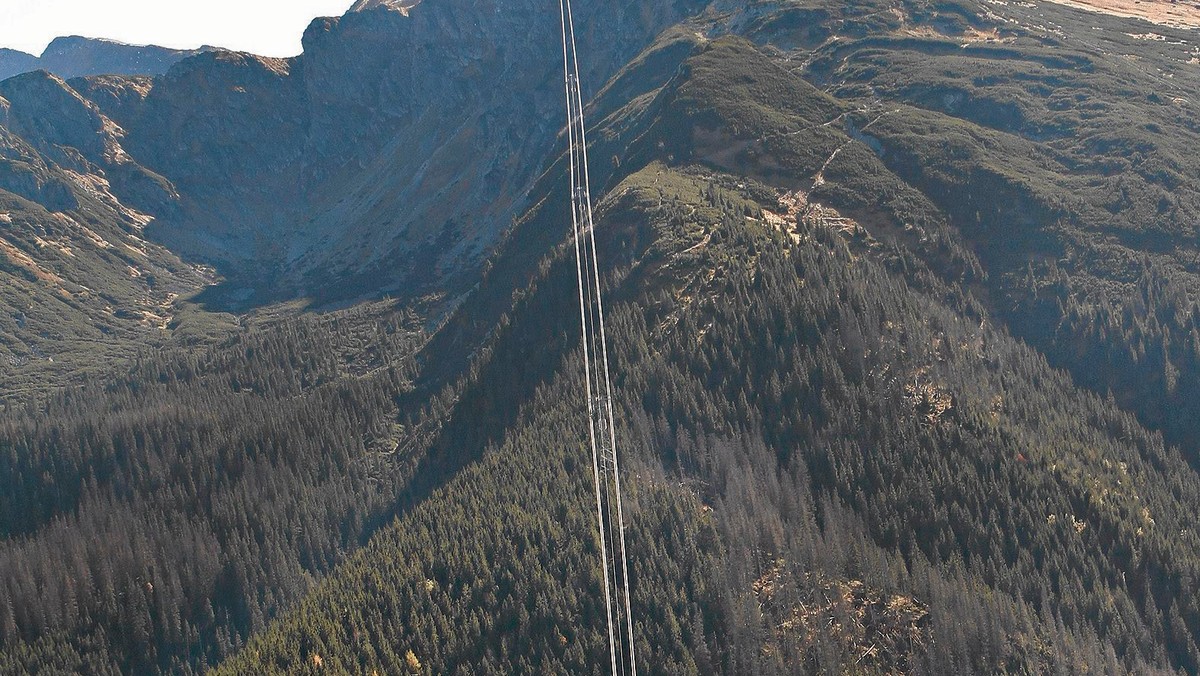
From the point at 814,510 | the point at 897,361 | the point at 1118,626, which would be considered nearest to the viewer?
the point at 1118,626

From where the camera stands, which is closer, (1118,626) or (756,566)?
(1118,626)

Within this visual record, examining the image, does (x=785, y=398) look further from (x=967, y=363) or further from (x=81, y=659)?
(x=81, y=659)

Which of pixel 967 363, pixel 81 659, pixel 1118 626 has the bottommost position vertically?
pixel 81 659

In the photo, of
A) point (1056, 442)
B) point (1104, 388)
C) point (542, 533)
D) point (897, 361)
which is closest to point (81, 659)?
point (542, 533)

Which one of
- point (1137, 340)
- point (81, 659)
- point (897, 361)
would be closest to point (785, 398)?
point (897, 361)

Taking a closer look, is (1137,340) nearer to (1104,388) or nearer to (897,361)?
(1104,388)

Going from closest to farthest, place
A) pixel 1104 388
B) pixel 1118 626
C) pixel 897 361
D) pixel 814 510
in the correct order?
pixel 1118 626, pixel 814 510, pixel 897 361, pixel 1104 388

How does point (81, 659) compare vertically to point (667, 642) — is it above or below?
below

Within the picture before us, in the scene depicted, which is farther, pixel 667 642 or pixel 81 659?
pixel 81 659

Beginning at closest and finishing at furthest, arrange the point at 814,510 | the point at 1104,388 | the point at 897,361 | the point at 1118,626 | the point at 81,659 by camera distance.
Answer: the point at 1118,626, the point at 814,510, the point at 897,361, the point at 1104,388, the point at 81,659
